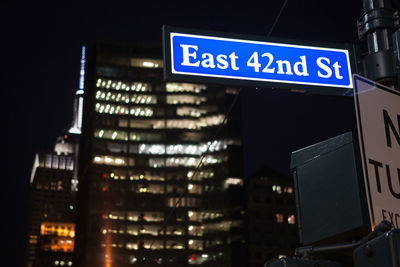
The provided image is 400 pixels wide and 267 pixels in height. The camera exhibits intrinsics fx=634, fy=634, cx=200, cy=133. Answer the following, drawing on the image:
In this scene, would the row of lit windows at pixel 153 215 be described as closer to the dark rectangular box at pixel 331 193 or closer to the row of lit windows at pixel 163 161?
the row of lit windows at pixel 163 161

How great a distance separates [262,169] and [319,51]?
5764 inches

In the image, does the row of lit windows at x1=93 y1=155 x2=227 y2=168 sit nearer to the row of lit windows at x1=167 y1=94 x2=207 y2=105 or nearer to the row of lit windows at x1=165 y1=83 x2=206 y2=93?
the row of lit windows at x1=167 y1=94 x2=207 y2=105

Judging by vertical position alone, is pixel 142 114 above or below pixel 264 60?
above

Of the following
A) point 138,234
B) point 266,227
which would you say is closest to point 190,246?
point 138,234

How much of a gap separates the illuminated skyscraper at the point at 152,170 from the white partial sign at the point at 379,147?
125890mm

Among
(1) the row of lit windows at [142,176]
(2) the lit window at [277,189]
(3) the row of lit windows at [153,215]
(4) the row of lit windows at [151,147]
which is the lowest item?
(3) the row of lit windows at [153,215]

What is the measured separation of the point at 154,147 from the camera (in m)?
146

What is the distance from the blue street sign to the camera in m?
5.91

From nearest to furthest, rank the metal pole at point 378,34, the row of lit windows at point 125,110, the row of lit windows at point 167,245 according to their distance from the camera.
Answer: the metal pole at point 378,34 → the row of lit windows at point 167,245 → the row of lit windows at point 125,110

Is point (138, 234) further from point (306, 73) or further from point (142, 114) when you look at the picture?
point (306, 73)

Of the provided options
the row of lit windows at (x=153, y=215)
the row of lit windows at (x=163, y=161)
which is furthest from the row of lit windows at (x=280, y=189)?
the row of lit windows at (x=163, y=161)

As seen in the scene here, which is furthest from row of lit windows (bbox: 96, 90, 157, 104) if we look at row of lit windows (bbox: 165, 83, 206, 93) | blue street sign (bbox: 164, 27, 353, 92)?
blue street sign (bbox: 164, 27, 353, 92)

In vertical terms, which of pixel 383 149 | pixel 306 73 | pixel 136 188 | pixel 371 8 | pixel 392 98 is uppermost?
pixel 136 188

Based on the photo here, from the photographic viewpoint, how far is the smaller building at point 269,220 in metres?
120
